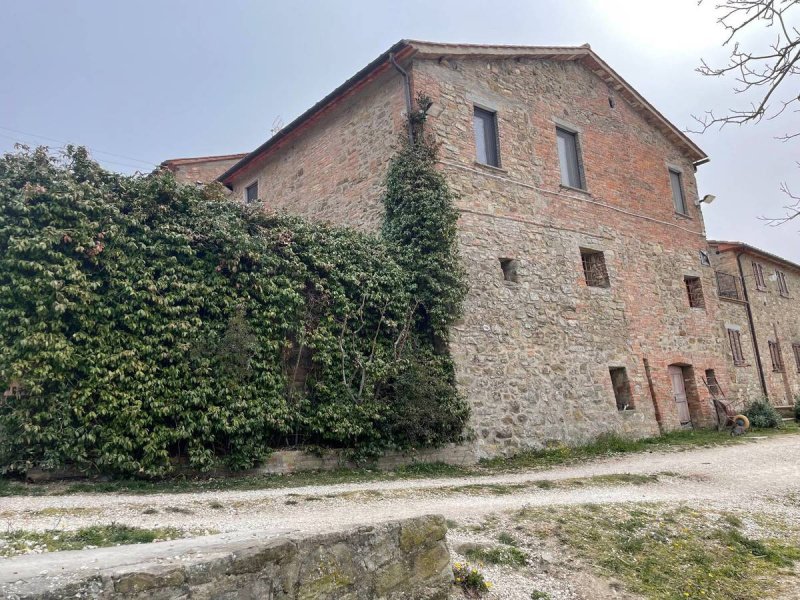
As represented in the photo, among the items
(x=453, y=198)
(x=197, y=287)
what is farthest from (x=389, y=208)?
(x=197, y=287)

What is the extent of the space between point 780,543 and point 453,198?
299 inches

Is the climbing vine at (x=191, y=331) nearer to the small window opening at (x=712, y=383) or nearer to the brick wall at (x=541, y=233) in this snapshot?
the brick wall at (x=541, y=233)

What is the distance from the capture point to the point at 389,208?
11.5 metres

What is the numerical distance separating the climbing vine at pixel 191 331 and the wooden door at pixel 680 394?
7667mm

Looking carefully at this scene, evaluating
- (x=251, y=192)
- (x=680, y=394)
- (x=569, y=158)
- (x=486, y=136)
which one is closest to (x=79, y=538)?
(x=486, y=136)

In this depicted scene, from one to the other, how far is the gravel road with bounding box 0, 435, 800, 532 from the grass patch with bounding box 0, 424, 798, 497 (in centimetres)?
32

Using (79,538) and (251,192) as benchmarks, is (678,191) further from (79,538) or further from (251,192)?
(79,538)

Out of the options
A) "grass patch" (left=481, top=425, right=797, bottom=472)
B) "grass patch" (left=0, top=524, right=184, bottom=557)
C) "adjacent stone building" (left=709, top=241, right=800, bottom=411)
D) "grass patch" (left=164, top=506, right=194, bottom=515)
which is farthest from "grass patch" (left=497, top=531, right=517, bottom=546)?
"adjacent stone building" (left=709, top=241, right=800, bottom=411)

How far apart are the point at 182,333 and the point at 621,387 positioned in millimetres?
9875

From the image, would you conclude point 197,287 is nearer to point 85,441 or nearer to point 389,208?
point 85,441

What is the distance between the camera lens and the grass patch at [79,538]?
413 cm

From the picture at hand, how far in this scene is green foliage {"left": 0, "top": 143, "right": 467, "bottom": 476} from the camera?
687cm

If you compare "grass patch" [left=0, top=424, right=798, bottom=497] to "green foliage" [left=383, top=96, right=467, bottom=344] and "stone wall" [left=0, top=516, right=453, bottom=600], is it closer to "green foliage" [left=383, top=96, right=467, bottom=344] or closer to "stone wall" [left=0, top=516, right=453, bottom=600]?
"green foliage" [left=383, top=96, right=467, bottom=344]

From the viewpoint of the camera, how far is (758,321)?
20.7 m
